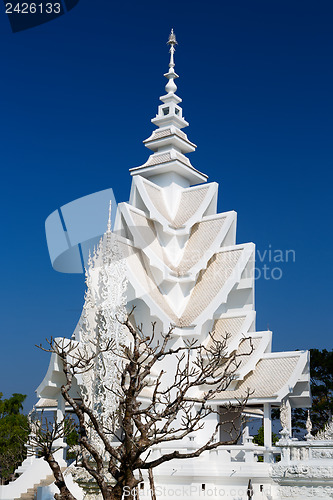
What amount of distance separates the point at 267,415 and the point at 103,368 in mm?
5546

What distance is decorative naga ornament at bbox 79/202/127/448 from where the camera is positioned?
15422 millimetres

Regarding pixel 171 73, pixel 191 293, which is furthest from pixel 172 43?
pixel 191 293

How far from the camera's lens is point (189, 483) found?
1602 cm

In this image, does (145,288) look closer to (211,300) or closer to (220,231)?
(211,300)

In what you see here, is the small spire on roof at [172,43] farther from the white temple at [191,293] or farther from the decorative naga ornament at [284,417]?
the decorative naga ornament at [284,417]

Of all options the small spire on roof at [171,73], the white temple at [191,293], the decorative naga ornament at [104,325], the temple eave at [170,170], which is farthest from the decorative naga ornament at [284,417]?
the small spire on roof at [171,73]

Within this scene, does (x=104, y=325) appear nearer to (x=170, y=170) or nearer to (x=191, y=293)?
(x=191, y=293)

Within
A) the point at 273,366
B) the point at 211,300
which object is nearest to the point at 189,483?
the point at 273,366

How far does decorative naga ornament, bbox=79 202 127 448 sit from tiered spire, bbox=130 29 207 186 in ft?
20.8

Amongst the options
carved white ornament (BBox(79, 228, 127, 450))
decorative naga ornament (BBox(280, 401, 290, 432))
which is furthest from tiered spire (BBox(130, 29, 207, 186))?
decorative naga ornament (BBox(280, 401, 290, 432))

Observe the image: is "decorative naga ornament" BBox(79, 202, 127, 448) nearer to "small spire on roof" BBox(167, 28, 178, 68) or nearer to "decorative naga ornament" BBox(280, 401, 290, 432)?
"decorative naga ornament" BBox(280, 401, 290, 432)

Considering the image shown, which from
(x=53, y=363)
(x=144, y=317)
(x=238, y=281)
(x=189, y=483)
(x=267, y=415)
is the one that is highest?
(x=238, y=281)

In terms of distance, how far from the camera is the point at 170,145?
79.7ft

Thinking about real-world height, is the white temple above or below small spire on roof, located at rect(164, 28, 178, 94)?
below
